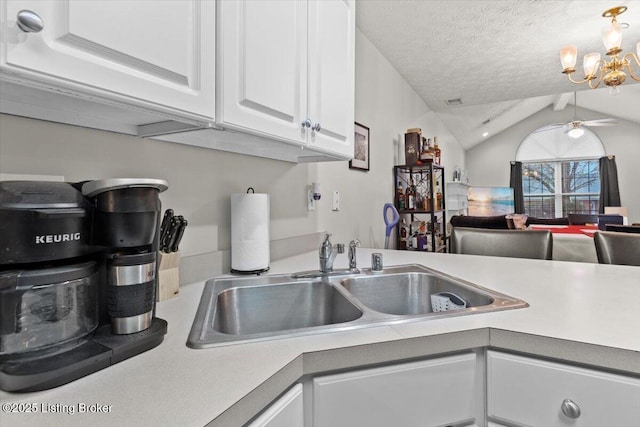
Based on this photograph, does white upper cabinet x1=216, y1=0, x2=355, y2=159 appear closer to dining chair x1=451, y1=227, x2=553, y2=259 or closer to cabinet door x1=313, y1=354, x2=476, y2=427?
cabinet door x1=313, y1=354, x2=476, y2=427

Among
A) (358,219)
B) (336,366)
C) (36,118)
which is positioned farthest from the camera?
(358,219)

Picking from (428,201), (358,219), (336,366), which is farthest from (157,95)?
(428,201)

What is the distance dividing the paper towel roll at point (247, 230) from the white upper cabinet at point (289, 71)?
282 mm

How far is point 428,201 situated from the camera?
3203 mm

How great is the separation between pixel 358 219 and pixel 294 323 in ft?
4.71

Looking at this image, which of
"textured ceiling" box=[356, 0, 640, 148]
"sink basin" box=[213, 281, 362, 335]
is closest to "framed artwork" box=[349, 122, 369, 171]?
"textured ceiling" box=[356, 0, 640, 148]

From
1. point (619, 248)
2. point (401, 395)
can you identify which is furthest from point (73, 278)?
point (619, 248)

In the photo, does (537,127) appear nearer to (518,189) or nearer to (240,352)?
(518,189)

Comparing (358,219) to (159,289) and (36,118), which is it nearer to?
(159,289)

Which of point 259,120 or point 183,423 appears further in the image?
point 259,120

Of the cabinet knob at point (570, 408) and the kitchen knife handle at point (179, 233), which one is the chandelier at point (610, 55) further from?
the kitchen knife handle at point (179, 233)

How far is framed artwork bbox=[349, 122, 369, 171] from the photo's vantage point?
2381mm

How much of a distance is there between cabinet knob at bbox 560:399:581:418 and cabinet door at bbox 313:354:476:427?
0.56ft

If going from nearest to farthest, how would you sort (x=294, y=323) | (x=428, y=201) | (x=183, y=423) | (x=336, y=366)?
(x=183, y=423), (x=336, y=366), (x=294, y=323), (x=428, y=201)
